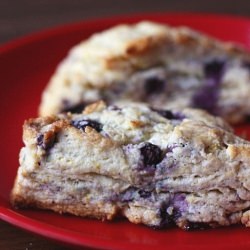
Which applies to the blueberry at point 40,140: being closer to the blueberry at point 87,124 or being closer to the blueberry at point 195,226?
the blueberry at point 87,124

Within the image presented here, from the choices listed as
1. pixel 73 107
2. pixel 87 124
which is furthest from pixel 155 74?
pixel 87 124

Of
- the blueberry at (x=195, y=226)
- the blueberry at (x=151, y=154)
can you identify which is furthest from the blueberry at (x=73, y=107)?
the blueberry at (x=195, y=226)

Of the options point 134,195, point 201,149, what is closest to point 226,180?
point 201,149

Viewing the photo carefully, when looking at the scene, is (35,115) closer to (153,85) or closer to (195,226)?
(153,85)

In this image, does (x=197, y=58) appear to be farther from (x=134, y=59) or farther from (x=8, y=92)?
(x=8, y=92)

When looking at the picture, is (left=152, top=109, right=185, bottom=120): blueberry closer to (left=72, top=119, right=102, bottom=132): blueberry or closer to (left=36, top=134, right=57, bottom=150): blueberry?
(left=72, top=119, right=102, bottom=132): blueberry

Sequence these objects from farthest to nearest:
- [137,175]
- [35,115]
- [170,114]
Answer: [35,115] → [170,114] → [137,175]

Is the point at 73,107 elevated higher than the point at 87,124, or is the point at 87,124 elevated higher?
the point at 87,124

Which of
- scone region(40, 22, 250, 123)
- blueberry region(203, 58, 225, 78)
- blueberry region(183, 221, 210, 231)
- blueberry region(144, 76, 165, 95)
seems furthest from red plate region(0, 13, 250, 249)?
blueberry region(144, 76, 165, 95)
